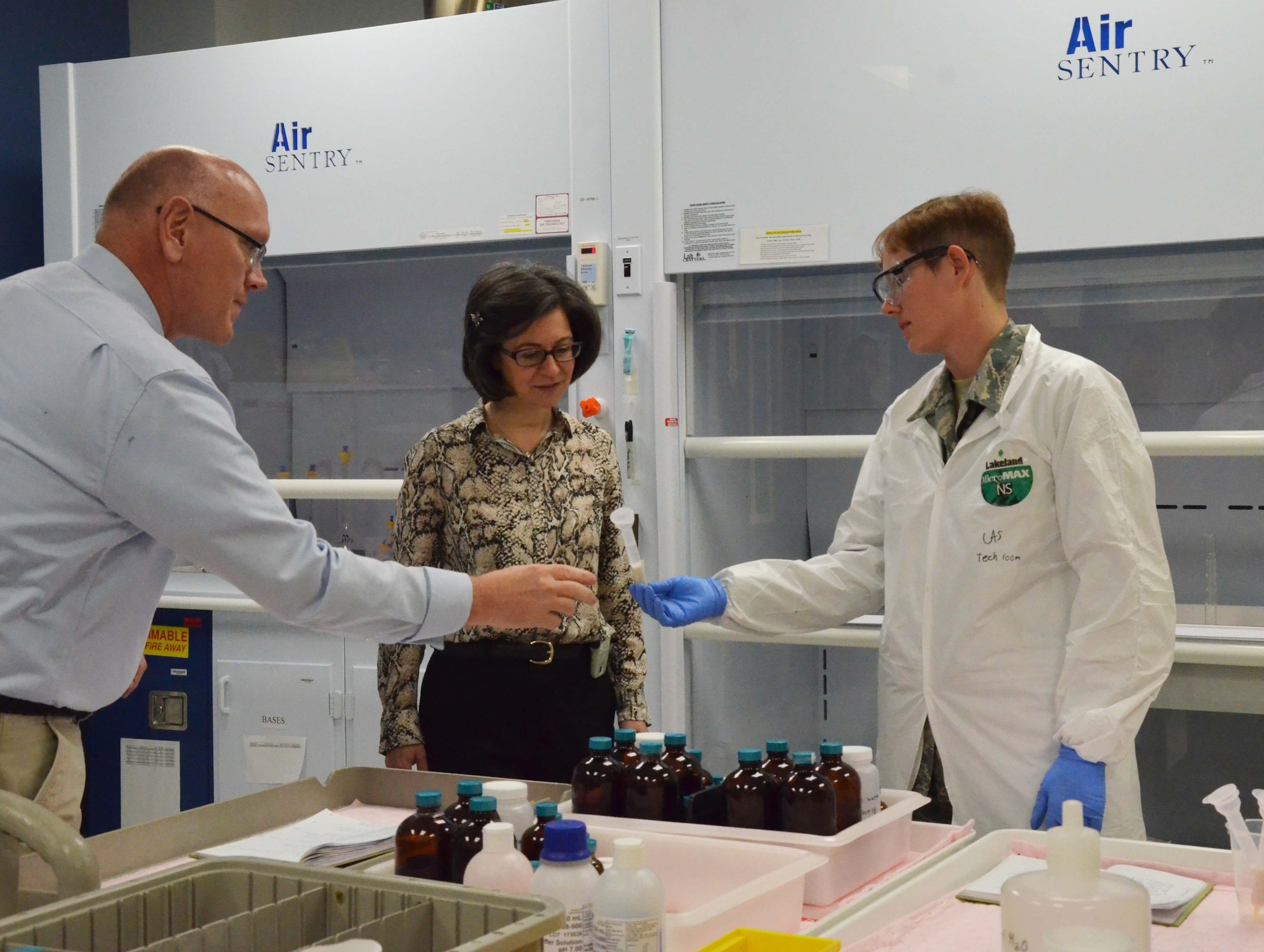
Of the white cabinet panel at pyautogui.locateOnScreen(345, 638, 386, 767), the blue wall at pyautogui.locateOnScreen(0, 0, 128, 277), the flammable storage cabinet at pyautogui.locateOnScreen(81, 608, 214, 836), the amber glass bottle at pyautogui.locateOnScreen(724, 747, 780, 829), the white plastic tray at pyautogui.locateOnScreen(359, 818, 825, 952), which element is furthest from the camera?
the blue wall at pyautogui.locateOnScreen(0, 0, 128, 277)

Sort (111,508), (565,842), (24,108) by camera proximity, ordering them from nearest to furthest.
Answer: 1. (565,842)
2. (111,508)
3. (24,108)

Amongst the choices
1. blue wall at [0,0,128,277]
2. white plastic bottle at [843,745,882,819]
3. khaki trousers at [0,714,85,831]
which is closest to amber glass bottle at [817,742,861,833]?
white plastic bottle at [843,745,882,819]

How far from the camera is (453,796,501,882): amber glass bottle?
4.25ft

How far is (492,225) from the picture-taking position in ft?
10.3

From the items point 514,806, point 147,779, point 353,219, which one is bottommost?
point 147,779

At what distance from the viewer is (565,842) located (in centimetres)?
110

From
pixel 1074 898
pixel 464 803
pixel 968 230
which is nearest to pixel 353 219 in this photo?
pixel 968 230

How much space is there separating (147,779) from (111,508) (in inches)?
86.8

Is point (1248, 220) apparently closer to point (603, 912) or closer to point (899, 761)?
point (899, 761)

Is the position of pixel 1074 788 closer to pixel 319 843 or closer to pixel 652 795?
pixel 652 795

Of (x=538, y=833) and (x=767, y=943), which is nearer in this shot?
(x=767, y=943)

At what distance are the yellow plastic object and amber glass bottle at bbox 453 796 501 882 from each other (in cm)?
28

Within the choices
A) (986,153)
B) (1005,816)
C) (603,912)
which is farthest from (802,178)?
(603,912)

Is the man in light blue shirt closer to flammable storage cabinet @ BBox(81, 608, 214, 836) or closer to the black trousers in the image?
the black trousers
